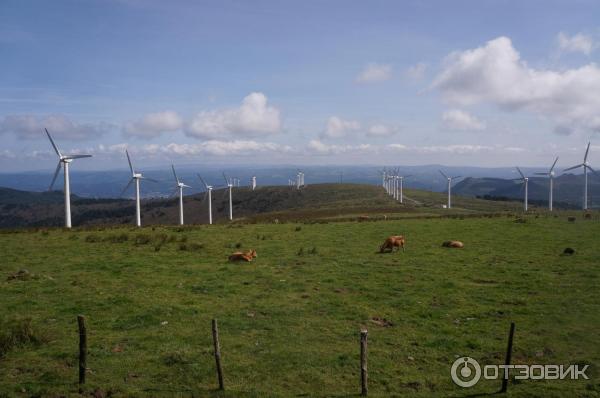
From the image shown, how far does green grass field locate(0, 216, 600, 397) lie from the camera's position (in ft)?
36.1

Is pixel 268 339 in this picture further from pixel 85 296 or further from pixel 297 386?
pixel 85 296

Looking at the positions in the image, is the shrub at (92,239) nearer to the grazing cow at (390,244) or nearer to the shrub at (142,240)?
the shrub at (142,240)

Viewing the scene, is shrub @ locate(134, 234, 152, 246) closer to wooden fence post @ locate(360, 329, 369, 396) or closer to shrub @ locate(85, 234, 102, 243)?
shrub @ locate(85, 234, 102, 243)

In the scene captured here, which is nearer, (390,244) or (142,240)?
(390,244)

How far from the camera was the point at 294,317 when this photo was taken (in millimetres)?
15336

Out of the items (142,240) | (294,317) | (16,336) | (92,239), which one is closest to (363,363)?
(294,317)

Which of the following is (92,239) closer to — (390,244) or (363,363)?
(390,244)

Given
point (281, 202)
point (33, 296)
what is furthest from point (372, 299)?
point (281, 202)

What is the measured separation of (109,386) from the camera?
10523 millimetres

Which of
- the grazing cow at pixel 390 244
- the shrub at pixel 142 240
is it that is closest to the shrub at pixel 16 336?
the shrub at pixel 142 240

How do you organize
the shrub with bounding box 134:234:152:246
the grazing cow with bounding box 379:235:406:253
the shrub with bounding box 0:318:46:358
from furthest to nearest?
the shrub with bounding box 134:234:152:246, the grazing cow with bounding box 379:235:406:253, the shrub with bounding box 0:318:46:358

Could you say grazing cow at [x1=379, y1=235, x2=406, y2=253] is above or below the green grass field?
above

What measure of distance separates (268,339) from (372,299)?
534cm

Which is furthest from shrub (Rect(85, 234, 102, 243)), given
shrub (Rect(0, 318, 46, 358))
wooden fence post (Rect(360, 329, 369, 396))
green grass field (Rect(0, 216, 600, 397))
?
wooden fence post (Rect(360, 329, 369, 396))
